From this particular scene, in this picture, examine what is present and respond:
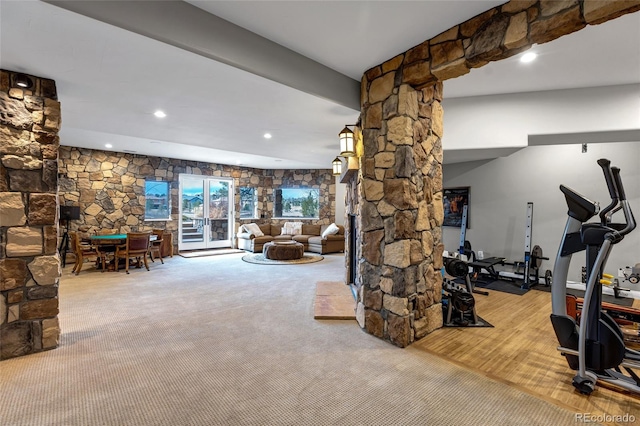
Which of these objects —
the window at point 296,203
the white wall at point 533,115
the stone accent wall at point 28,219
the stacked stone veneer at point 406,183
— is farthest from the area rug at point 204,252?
the white wall at point 533,115

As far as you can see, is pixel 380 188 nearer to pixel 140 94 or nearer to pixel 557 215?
pixel 140 94

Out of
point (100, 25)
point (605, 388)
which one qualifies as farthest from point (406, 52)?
point (605, 388)

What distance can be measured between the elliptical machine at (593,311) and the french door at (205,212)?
8633 millimetres

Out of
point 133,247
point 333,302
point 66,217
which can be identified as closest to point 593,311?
point 333,302

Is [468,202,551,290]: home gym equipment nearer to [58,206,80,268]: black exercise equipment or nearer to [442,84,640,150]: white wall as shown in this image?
[442,84,640,150]: white wall

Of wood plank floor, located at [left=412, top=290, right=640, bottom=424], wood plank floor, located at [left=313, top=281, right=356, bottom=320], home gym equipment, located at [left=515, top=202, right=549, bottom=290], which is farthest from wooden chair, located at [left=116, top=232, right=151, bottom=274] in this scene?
home gym equipment, located at [left=515, top=202, right=549, bottom=290]

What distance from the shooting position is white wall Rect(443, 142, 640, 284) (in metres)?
4.75

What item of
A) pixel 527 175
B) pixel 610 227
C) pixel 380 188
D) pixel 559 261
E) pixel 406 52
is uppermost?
pixel 406 52

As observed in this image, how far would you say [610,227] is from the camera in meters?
2.24

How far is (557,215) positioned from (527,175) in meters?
0.91

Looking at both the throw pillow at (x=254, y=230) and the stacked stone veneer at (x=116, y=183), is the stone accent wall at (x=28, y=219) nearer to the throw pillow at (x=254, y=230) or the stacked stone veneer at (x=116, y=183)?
the stacked stone veneer at (x=116, y=183)

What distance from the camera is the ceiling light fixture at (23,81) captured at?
8.47 feet

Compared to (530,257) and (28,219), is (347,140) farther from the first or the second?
(530,257)

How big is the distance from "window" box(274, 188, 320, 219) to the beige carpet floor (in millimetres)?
6690
